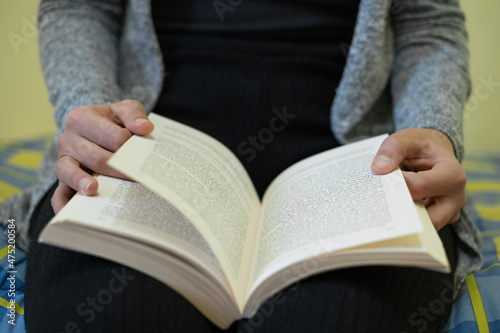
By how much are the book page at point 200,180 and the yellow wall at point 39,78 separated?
36.7 inches

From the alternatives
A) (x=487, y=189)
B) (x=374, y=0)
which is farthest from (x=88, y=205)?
(x=487, y=189)

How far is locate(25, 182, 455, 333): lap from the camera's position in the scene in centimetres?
38

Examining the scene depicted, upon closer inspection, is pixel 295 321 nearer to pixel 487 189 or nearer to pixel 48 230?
pixel 48 230

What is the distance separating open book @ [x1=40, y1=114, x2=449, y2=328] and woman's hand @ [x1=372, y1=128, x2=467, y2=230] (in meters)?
0.02

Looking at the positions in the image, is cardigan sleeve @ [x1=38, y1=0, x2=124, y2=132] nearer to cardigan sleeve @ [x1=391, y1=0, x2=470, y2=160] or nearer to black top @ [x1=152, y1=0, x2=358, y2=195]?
black top @ [x1=152, y1=0, x2=358, y2=195]

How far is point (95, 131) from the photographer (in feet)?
1.51

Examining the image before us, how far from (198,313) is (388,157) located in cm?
24

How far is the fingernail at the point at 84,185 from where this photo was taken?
401mm

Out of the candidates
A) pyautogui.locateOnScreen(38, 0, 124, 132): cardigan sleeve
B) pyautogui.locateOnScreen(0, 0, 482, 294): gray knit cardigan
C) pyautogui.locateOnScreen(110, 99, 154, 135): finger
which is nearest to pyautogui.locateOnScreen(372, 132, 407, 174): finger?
pyautogui.locateOnScreen(0, 0, 482, 294): gray knit cardigan

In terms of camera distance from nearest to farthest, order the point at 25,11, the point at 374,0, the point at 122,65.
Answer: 1. the point at 374,0
2. the point at 122,65
3. the point at 25,11

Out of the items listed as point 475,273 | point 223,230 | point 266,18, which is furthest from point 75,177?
point 475,273

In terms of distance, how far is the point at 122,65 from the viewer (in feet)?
2.38

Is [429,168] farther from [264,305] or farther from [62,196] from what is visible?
[62,196]

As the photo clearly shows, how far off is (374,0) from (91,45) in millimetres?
410
